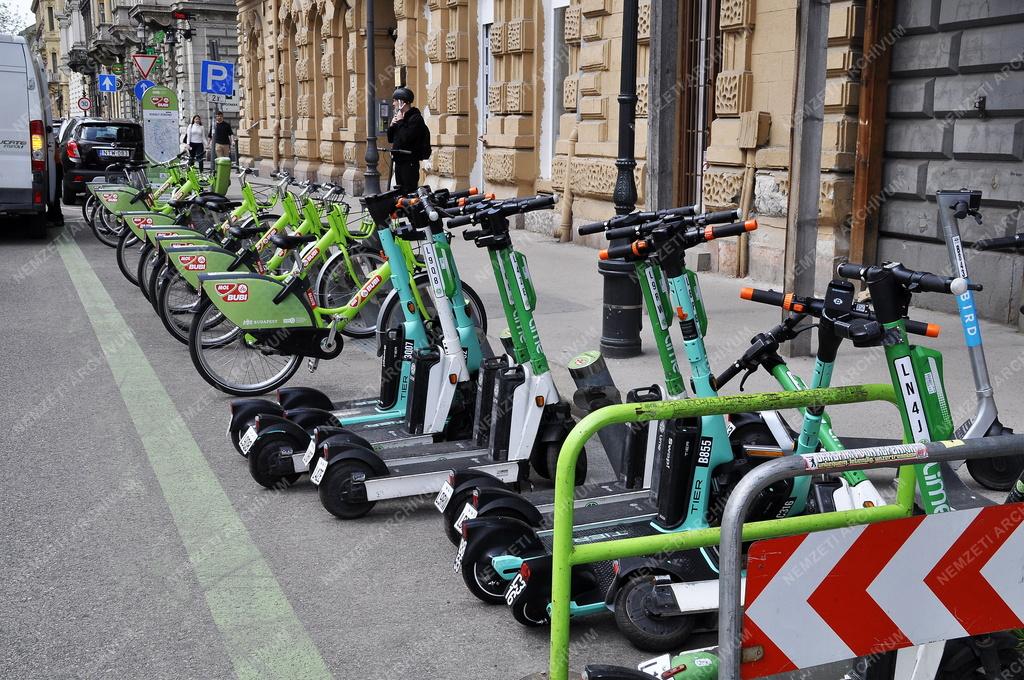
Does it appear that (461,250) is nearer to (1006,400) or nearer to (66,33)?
(1006,400)

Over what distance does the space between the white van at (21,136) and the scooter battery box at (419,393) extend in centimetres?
1114

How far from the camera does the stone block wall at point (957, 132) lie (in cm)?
834

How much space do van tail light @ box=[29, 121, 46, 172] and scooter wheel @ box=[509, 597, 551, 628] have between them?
13.1 m

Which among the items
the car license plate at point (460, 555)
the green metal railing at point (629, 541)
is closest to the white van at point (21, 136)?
the car license plate at point (460, 555)

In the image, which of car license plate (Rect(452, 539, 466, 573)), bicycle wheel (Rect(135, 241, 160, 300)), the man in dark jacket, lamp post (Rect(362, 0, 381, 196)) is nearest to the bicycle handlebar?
car license plate (Rect(452, 539, 466, 573))

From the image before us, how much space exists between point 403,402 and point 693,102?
7.85 m

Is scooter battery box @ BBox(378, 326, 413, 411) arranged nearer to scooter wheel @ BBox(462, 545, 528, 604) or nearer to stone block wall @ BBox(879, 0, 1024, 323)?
scooter wheel @ BBox(462, 545, 528, 604)

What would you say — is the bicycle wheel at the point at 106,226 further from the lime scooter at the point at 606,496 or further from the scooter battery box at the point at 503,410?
the lime scooter at the point at 606,496

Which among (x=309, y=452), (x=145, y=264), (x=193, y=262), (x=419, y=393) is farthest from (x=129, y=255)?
(x=309, y=452)

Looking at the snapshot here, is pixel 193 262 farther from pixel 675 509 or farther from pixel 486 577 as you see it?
pixel 675 509

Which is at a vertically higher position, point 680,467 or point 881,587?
point 881,587

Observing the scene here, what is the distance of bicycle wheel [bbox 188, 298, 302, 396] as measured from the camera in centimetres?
676

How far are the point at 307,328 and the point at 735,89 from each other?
602cm

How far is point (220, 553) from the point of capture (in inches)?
167
